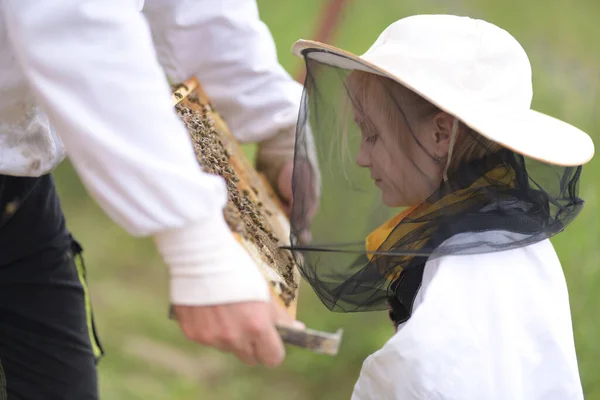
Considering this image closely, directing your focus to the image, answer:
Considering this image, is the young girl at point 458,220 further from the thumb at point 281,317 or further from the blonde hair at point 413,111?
the thumb at point 281,317

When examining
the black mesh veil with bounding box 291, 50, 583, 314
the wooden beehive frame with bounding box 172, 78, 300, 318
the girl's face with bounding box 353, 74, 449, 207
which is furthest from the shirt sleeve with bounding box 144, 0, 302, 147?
the girl's face with bounding box 353, 74, 449, 207

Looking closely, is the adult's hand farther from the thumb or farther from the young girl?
the young girl

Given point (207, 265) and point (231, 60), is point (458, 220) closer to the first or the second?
point (207, 265)

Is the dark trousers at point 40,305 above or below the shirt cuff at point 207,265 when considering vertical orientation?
below

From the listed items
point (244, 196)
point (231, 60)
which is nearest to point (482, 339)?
point (244, 196)

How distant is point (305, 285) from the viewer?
3.64 metres

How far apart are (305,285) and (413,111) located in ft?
7.26

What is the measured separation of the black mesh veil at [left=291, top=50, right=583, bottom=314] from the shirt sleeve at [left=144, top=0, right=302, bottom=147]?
0.84 feet

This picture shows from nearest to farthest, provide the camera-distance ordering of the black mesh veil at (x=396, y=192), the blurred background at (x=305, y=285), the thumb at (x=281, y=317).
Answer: the thumb at (x=281, y=317) < the black mesh veil at (x=396, y=192) < the blurred background at (x=305, y=285)

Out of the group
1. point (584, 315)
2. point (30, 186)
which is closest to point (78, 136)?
point (30, 186)

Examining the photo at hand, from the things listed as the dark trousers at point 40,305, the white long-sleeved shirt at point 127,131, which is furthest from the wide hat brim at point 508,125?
the dark trousers at point 40,305

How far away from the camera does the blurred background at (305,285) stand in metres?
3.29

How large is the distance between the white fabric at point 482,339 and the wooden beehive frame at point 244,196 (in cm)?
26

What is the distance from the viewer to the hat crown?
1454 millimetres
